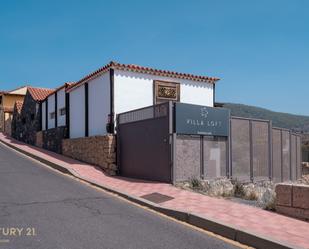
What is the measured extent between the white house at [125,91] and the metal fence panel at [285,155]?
374 cm

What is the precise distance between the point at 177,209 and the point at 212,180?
16.3ft

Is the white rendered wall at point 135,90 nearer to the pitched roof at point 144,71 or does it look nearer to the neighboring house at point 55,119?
the pitched roof at point 144,71

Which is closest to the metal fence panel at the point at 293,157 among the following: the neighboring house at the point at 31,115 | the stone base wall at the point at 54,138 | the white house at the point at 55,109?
the white house at the point at 55,109

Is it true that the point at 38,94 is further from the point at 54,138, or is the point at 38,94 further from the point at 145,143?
the point at 145,143

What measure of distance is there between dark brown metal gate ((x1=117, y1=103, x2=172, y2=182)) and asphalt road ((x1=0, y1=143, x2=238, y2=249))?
251 cm

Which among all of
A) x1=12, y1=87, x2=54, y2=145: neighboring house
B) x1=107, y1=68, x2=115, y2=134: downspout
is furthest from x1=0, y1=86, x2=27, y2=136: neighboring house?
x1=107, y1=68, x2=115, y2=134: downspout

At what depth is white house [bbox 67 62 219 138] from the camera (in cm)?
1620

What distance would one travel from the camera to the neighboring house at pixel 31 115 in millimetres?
28000

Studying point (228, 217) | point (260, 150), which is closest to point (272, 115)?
point (260, 150)

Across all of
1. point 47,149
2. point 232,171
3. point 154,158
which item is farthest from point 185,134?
point 47,149

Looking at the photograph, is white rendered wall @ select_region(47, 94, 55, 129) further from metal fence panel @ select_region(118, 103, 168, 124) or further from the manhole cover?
the manhole cover

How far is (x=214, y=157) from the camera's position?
1397cm

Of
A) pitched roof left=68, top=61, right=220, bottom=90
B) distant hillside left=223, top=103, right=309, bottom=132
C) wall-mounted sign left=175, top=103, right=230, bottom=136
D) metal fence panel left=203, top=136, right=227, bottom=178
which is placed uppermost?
distant hillside left=223, top=103, right=309, bottom=132

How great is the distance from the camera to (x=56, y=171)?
16016mm
